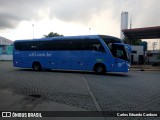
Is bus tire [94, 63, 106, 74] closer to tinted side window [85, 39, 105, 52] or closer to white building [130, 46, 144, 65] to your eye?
tinted side window [85, 39, 105, 52]

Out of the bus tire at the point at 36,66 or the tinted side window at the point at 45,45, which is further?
the bus tire at the point at 36,66

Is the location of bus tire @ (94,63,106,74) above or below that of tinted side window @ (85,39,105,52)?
below

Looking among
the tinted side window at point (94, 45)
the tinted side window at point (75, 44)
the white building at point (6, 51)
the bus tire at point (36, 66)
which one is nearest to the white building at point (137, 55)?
the bus tire at point (36, 66)

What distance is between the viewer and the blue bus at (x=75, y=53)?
777 inches

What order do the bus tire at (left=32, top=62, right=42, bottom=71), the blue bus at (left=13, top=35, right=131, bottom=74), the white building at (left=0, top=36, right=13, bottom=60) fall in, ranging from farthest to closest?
the white building at (left=0, top=36, right=13, bottom=60) → the bus tire at (left=32, top=62, right=42, bottom=71) → the blue bus at (left=13, top=35, right=131, bottom=74)

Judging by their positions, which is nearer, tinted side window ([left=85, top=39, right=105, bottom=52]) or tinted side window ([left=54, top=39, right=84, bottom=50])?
tinted side window ([left=85, top=39, right=105, bottom=52])

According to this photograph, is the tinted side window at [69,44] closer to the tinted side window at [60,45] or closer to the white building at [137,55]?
the tinted side window at [60,45]

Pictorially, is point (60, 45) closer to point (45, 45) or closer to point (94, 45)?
point (45, 45)

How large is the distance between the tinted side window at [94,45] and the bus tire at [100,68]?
1321 millimetres

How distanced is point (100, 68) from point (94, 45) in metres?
2.02

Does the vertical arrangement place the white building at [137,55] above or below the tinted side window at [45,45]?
below

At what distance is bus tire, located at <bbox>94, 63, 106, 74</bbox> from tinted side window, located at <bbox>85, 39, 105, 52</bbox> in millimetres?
1321

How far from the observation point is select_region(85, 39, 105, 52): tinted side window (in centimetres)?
2020

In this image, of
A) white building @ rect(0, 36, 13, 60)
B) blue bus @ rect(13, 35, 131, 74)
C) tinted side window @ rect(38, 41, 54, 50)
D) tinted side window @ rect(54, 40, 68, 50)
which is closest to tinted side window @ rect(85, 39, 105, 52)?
blue bus @ rect(13, 35, 131, 74)
